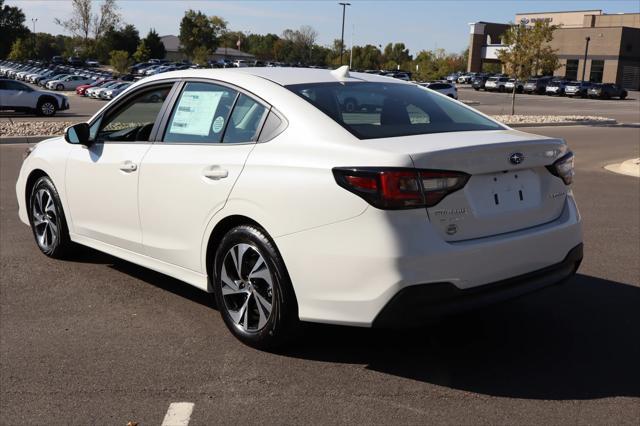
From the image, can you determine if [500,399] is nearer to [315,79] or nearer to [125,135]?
[315,79]

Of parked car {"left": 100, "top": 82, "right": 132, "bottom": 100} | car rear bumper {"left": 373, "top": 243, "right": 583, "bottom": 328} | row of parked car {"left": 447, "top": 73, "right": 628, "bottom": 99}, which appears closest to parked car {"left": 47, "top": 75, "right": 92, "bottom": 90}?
parked car {"left": 100, "top": 82, "right": 132, "bottom": 100}

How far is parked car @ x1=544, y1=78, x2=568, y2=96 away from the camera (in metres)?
64.3

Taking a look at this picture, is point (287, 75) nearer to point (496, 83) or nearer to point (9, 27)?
point (496, 83)

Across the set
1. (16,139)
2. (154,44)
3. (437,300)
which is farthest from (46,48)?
(437,300)

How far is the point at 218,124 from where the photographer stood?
4559 millimetres

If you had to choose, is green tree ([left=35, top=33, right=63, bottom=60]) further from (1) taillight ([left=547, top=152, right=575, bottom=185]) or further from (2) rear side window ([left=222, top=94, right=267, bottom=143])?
(1) taillight ([left=547, top=152, right=575, bottom=185])

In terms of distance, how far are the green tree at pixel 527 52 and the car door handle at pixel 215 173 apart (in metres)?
30.5

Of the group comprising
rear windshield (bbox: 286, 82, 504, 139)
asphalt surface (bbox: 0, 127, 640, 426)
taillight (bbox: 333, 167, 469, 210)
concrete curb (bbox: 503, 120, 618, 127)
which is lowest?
concrete curb (bbox: 503, 120, 618, 127)

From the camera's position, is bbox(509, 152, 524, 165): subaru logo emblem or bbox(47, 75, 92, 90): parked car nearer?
bbox(509, 152, 524, 165): subaru logo emblem

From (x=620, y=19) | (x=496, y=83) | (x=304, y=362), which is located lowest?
(x=496, y=83)

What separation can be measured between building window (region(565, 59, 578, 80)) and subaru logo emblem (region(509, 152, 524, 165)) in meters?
90.5

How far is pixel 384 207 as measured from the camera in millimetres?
3539

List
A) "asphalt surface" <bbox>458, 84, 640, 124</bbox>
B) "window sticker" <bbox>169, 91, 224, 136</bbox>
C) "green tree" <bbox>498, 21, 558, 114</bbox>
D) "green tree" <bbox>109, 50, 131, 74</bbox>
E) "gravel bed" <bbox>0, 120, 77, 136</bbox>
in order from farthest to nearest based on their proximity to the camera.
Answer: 1. "green tree" <bbox>109, 50, 131, 74</bbox>
2. "asphalt surface" <bbox>458, 84, 640, 124</bbox>
3. "green tree" <bbox>498, 21, 558, 114</bbox>
4. "gravel bed" <bbox>0, 120, 77, 136</bbox>
5. "window sticker" <bbox>169, 91, 224, 136</bbox>

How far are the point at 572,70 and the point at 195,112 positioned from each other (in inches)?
3600
